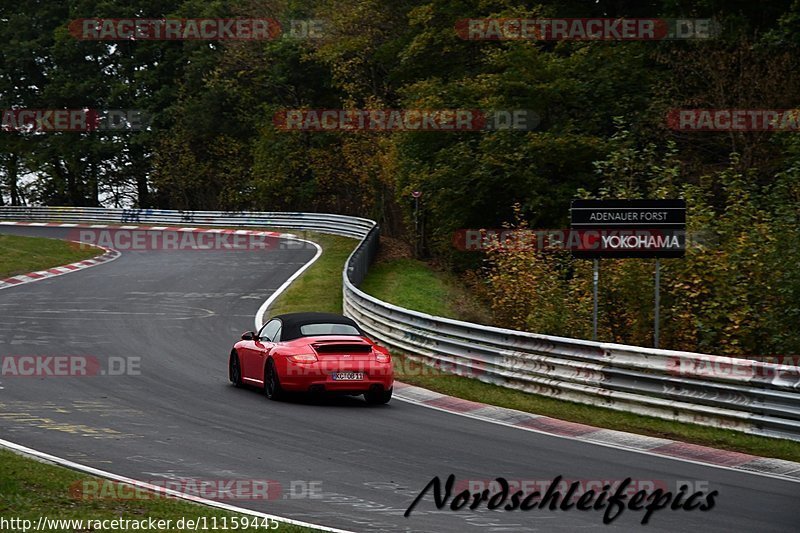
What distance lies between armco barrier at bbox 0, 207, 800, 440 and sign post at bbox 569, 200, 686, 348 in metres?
1.70

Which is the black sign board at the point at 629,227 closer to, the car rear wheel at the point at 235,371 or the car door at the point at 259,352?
the car door at the point at 259,352

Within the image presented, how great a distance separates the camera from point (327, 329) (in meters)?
16.7

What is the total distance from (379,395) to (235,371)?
9.14 ft

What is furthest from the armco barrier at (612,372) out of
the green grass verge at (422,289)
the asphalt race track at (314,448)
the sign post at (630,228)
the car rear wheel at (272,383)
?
the green grass verge at (422,289)

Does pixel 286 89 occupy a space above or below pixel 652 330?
above

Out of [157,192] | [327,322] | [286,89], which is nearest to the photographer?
[327,322]

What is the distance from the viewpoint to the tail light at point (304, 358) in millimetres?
15773

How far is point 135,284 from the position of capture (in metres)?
34.5

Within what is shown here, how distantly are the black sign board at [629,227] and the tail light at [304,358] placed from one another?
4362 millimetres

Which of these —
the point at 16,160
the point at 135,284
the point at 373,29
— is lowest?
the point at 135,284

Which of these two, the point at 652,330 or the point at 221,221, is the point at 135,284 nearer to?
the point at 652,330

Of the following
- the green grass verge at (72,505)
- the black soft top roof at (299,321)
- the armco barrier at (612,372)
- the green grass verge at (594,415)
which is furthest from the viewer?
the black soft top roof at (299,321)

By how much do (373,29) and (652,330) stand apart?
33963 mm

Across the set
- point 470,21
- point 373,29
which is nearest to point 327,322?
point 470,21
